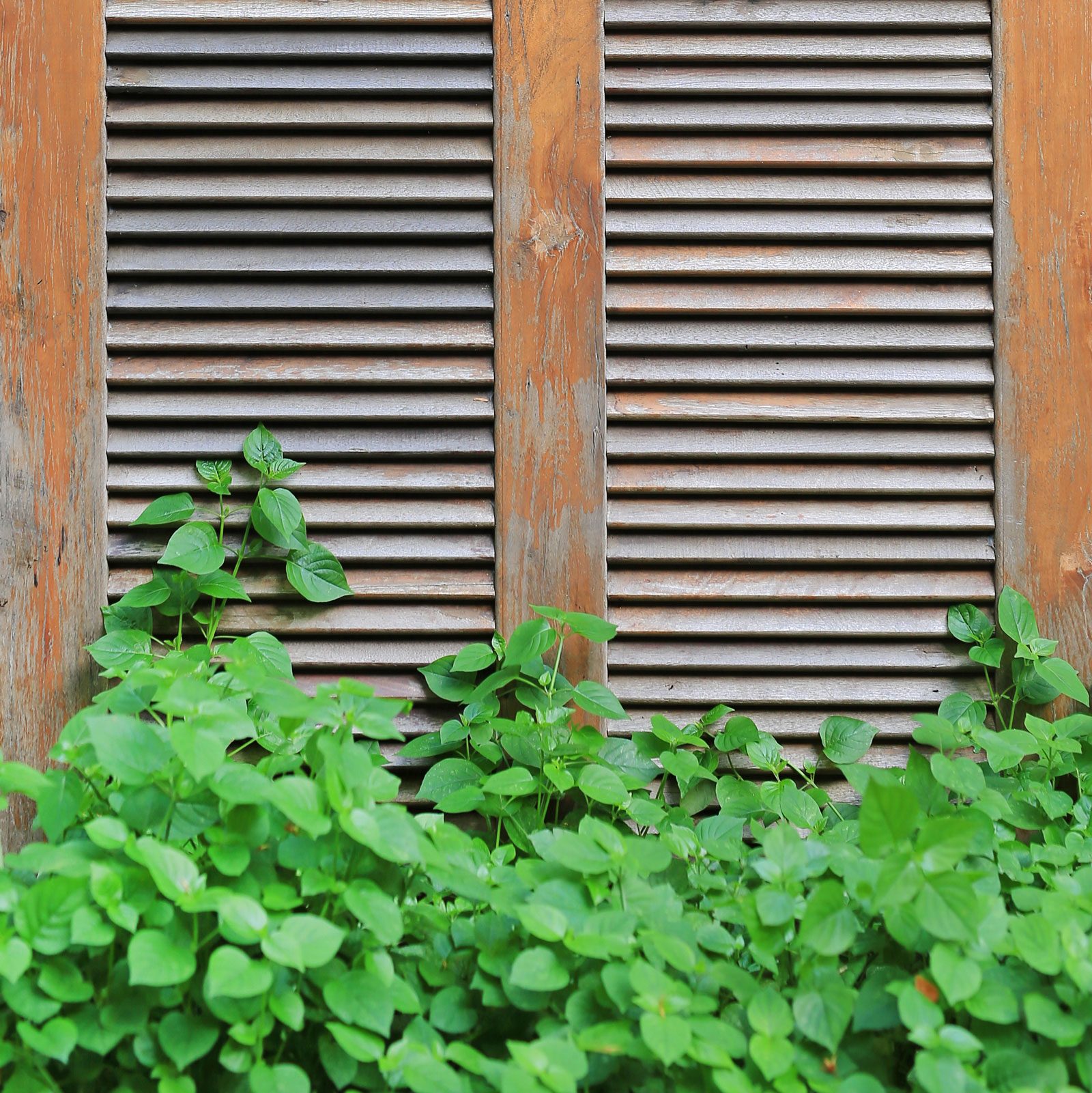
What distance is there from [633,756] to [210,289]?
1.16 m

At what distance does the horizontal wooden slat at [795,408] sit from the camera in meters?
1.61

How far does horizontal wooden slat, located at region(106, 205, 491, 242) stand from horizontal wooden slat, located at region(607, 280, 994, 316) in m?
0.31

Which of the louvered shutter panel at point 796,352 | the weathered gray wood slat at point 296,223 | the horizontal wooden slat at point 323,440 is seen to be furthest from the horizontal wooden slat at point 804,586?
the weathered gray wood slat at point 296,223

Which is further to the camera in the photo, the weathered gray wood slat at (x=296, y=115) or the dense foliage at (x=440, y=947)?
the weathered gray wood slat at (x=296, y=115)

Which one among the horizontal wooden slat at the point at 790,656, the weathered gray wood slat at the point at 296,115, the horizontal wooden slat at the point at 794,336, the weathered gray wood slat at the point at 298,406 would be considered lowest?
the horizontal wooden slat at the point at 790,656

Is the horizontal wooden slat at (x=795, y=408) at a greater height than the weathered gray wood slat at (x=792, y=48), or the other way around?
the weathered gray wood slat at (x=792, y=48)

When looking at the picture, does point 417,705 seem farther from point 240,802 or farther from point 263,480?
point 240,802

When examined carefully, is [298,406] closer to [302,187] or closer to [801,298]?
[302,187]

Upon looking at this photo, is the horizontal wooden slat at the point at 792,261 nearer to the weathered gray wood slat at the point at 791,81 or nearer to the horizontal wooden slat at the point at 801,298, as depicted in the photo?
the horizontal wooden slat at the point at 801,298

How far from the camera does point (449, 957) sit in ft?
3.43

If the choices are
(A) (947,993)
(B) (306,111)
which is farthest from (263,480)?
(A) (947,993)

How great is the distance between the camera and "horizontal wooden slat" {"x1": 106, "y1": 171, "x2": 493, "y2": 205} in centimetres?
159

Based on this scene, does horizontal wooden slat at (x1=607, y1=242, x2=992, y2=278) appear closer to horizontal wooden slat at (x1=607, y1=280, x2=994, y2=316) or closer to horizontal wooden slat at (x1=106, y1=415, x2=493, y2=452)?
horizontal wooden slat at (x1=607, y1=280, x2=994, y2=316)

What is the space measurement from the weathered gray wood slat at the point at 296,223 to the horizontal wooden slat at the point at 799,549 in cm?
65
